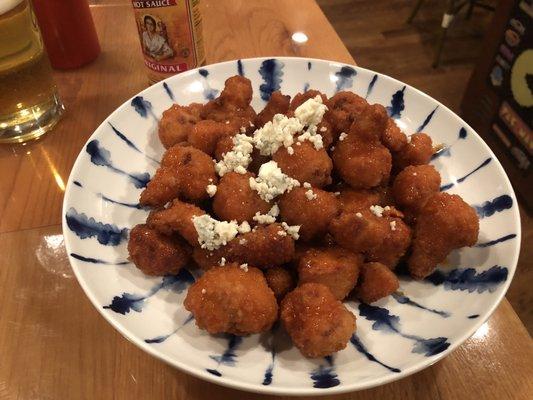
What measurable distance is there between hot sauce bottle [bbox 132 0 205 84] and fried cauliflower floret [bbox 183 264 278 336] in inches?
27.3

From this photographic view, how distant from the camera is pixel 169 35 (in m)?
1.22

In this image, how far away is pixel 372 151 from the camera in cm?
93

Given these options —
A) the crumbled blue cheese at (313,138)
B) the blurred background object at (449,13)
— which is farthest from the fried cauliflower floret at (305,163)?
the blurred background object at (449,13)

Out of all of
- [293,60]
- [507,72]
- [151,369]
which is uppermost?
[293,60]

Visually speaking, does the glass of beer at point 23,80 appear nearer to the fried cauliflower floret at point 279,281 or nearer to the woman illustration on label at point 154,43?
the woman illustration on label at point 154,43

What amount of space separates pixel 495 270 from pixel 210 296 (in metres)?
0.49

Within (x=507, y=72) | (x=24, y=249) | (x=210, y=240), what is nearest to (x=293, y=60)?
(x=210, y=240)

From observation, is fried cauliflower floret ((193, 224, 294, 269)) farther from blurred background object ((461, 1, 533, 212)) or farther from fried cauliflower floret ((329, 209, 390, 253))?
blurred background object ((461, 1, 533, 212))

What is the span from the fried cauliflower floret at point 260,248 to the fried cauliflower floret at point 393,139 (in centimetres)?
32

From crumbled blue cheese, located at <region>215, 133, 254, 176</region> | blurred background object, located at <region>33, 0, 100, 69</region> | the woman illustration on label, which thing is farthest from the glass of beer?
crumbled blue cheese, located at <region>215, 133, 254, 176</region>

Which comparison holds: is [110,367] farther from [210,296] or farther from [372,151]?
[372,151]

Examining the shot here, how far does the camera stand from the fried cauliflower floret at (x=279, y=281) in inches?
33.9

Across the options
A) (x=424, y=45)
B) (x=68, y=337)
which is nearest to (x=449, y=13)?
(x=424, y=45)

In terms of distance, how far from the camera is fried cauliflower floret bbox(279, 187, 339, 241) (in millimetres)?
884
